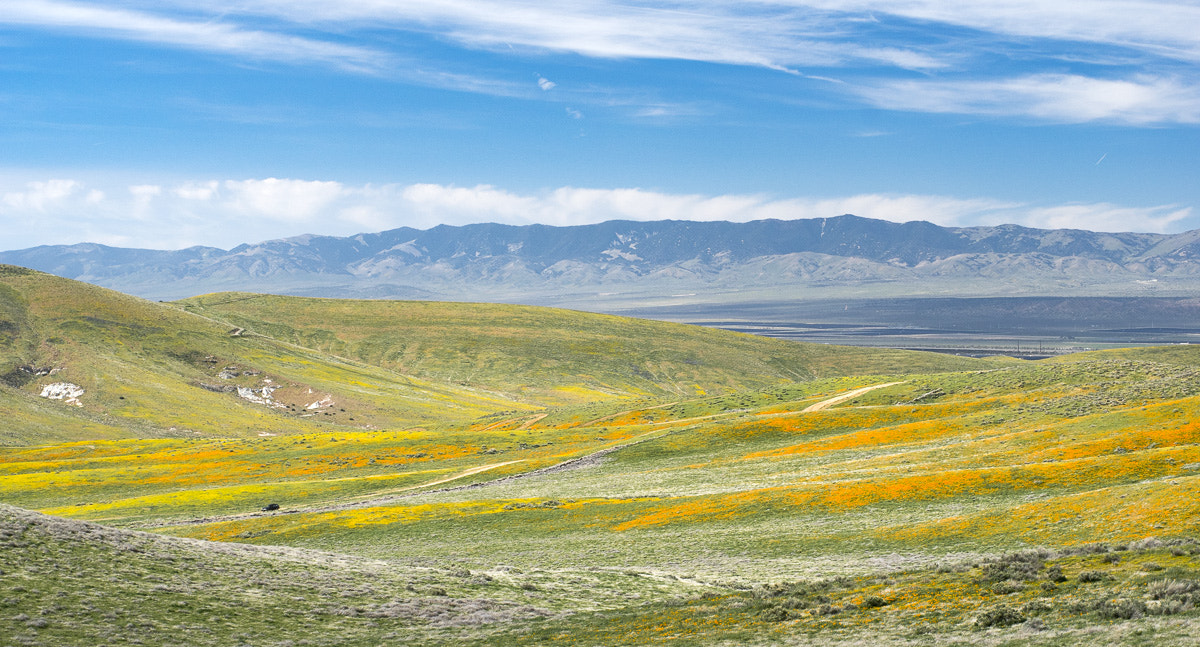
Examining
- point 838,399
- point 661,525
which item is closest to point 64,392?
point 838,399

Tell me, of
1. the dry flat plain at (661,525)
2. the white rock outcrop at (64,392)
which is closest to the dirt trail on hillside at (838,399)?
the dry flat plain at (661,525)

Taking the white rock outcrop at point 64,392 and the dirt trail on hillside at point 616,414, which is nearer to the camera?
the dirt trail on hillside at point 616,414

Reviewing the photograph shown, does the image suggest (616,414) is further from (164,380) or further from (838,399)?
(164,380)

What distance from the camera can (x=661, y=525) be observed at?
136ft

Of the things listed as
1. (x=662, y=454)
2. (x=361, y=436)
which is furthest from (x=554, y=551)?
(x=361, y=436)

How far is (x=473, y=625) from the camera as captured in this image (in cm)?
A: 2356

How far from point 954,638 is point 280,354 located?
173 meters

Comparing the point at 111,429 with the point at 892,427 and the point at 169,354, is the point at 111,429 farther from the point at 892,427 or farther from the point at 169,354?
the point at 892,427

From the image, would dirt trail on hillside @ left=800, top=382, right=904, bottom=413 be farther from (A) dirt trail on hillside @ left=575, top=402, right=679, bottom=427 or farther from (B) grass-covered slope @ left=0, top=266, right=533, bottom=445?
(B) grass-covered slope @ left=0, top=266, right=533, bottom=445

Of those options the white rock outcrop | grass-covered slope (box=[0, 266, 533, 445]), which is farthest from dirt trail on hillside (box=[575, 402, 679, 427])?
the white rock outcrop

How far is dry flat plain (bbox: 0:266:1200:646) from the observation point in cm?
2095

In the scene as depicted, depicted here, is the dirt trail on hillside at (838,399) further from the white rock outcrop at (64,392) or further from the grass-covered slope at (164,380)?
the white rock outcrop at (64,392)

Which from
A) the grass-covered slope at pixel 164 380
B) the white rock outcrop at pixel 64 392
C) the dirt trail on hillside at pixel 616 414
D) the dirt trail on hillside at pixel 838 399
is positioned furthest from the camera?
the white rock outcrop at pixel 64 392

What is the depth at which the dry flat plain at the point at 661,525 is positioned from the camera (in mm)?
Answer: 20953
